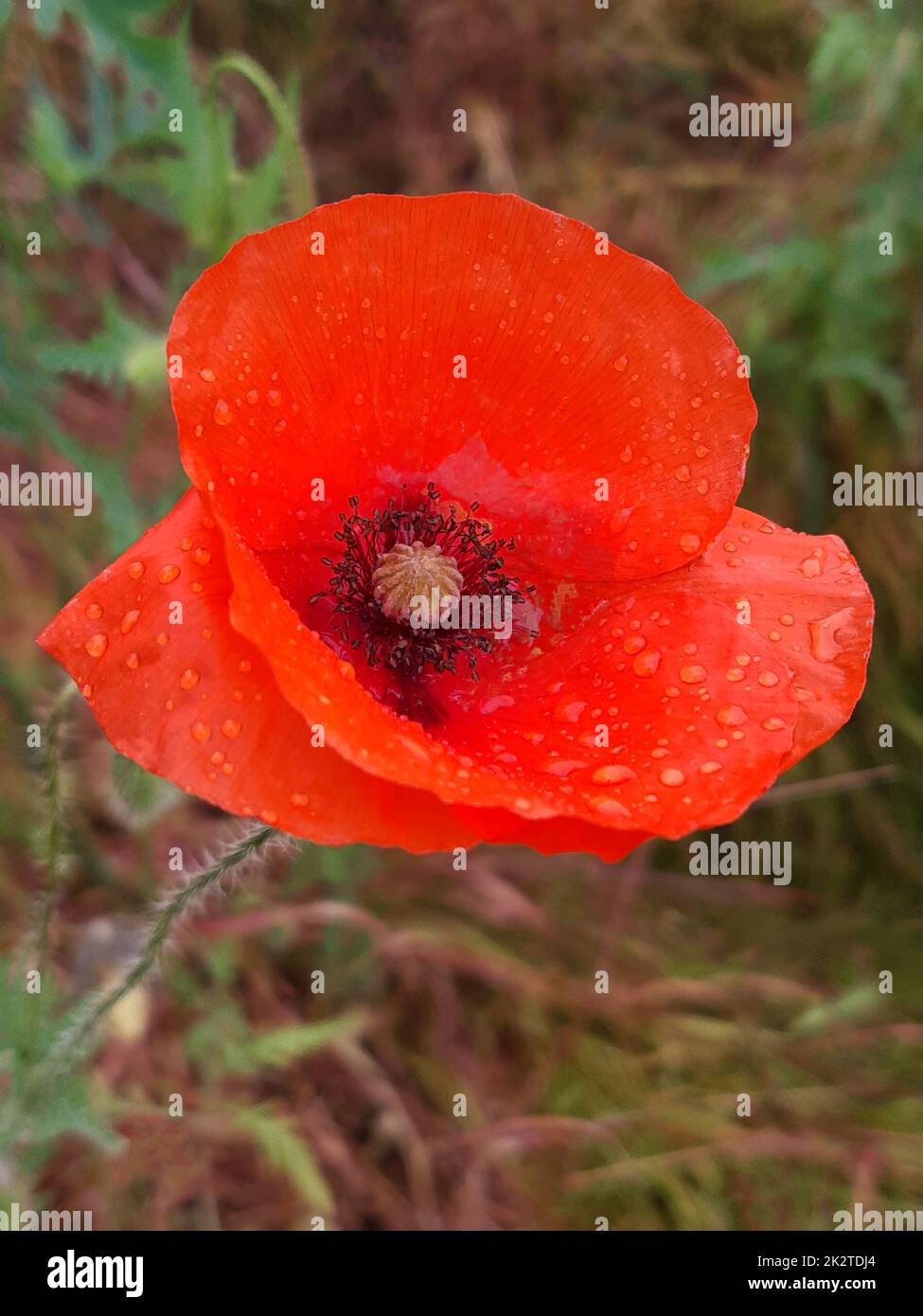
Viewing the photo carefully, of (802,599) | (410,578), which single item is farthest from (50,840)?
(802,599)

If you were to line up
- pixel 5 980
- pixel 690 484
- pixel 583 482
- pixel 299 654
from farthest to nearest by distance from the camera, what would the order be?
pixel 5 980, pixel 583 482, pixel 690 484, pixel 299 654

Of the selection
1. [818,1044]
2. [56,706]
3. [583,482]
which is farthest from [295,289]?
[818,1044]

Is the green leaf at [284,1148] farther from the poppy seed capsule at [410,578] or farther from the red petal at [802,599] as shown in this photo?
the red petal at [802,599]

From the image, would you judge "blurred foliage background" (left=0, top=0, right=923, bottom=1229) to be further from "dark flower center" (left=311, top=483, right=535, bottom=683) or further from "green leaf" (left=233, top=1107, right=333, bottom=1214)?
"dark flower center" (left=311, top=483, right=535, bottom=683)

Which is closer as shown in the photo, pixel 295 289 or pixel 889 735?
pixel 295 289

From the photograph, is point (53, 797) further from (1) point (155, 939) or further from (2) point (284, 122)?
(2) point (284, 122)
